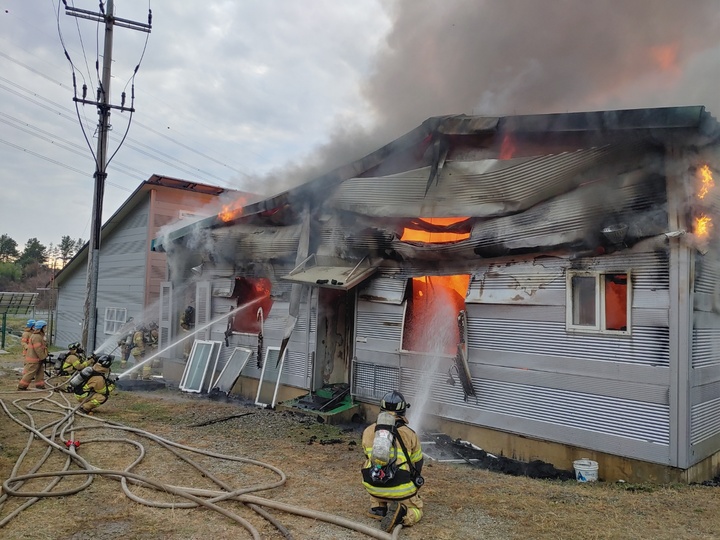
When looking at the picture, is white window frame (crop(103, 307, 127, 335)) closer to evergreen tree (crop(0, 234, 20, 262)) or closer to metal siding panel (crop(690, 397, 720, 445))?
metal siding panel (crop(690, 397, 720, 445))

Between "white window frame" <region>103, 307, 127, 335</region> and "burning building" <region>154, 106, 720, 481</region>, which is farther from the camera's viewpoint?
"white window frame" <region>103, 307, 127, 335</region>

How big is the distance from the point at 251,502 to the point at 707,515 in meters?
4.33

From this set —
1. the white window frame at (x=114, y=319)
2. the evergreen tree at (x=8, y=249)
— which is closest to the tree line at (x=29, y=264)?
the evergreen tree at (x=8, y=249)

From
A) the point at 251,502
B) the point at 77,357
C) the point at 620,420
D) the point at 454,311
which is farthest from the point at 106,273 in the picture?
the point at 620,420

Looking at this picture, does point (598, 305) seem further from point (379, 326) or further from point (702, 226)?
point (379, 326)

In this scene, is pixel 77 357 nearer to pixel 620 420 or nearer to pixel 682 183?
pixel 620 420

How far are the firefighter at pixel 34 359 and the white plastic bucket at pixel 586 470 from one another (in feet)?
36.4

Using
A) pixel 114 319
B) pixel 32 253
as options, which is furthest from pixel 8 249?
pixel 114 319

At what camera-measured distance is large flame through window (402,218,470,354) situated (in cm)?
816

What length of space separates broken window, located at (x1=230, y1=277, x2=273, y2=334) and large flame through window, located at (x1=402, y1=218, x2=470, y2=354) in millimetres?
4352

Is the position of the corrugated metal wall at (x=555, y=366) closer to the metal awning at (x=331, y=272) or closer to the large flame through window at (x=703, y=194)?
the large flame through window at (x=703, y=194)

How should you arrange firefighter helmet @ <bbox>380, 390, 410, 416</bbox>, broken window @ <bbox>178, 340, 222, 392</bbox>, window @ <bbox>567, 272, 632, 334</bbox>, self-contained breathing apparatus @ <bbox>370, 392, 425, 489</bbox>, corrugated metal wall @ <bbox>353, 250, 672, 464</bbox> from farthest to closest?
broken window @ <bbox>178, 340, 222, 392</bbox>, window @ <bbox>567, 272, 632, 334</bbox>, corrugated metal wall @ <bbox>353, 250, 672, 464</bbox>, firefighter helmet @ <bbox>380, 390, 410, 416</bbox>, self-contained breathing apparatus @ <bbox>370, 392, 425, 489</bbox>

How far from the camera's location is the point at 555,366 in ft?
21.4

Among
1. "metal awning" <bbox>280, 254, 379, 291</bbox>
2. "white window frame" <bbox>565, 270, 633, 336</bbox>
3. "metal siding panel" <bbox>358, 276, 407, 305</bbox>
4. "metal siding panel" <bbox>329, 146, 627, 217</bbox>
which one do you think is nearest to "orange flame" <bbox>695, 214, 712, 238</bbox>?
"white window frame" <bbox>565, 270, 633, 336</bbox>
